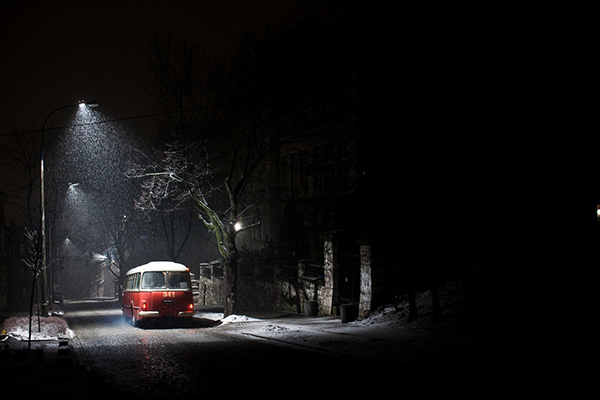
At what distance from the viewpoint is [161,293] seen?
2466cm

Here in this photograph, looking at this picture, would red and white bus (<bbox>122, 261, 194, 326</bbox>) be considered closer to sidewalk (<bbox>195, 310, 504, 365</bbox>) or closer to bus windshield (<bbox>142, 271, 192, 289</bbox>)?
bus windshield (<bbox>142, 271, 192, 289</bbox>)

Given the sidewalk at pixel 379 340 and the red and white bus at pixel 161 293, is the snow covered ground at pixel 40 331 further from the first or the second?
the sidewalk at pixel 379 340

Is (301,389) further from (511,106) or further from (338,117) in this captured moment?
(338,117)

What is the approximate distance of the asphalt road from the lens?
9.68 m

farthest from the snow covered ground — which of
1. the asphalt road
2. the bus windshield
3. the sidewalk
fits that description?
the sidewalk

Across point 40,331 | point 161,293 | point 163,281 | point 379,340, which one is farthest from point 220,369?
point 163,281

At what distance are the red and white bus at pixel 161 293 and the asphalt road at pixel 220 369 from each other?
5.49 meters

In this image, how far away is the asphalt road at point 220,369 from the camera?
968 centimetres

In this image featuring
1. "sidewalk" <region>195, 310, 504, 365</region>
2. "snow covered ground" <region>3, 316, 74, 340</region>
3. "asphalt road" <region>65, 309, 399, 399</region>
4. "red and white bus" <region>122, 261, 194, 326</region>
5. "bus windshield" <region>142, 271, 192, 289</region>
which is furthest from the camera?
"bus windshield" <region>142, 271, 192, 289</region>

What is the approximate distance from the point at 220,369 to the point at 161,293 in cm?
1333

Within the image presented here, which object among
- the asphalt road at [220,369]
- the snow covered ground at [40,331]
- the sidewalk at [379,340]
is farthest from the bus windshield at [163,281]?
the asphalt road at [220,369]

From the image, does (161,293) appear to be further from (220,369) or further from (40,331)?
(220,369)

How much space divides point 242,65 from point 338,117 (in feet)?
27.3

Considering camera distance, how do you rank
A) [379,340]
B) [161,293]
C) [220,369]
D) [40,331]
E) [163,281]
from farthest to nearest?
[163,281], [161,293], [40,331], [379,340], [220,369]
